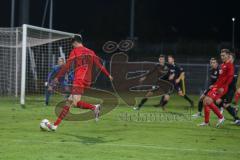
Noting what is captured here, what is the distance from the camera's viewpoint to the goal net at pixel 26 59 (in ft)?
84.9

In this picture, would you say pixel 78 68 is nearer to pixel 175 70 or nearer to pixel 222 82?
pixel 222 82

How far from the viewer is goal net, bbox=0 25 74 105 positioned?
1019 inches

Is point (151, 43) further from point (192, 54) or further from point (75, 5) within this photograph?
point (75, 5)

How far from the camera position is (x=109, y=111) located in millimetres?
20297

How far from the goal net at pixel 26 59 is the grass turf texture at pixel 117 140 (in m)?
8.80

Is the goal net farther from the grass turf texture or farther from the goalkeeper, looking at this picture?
the grass turf texture

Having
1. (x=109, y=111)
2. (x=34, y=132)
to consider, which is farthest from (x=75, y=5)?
(x=34, y=132)

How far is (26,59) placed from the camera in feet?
90.4

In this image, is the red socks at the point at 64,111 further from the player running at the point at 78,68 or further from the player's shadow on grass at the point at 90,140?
the player's shadow on grass at the point at 90,140

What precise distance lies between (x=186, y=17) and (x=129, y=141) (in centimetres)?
4730

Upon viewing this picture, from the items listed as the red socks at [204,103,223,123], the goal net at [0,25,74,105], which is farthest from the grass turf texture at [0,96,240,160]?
the goal net at [0,25,74,105]

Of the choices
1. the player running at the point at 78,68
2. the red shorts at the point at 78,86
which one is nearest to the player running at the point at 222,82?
the player running at the point at 78,68

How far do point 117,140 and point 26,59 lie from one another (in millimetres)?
16208

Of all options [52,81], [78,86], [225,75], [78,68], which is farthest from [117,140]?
[52,81]
